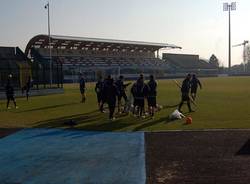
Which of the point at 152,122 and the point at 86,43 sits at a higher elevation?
the point at 86,43

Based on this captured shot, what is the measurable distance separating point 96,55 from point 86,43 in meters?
6.91

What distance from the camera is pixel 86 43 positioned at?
94.9 m

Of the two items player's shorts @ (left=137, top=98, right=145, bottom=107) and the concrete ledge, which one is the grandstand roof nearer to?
the concrete ledge

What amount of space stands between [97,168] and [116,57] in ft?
313

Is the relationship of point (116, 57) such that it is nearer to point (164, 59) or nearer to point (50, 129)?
point (164, 59)

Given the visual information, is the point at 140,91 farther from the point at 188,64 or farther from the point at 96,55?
the point at 188,64

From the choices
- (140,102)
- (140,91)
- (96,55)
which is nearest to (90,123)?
(140,102)

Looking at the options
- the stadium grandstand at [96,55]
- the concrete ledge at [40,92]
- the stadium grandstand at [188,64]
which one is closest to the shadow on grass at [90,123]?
the concrete ledge at [40,92]

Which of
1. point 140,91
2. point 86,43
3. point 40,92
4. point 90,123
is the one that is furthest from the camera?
point 86,43

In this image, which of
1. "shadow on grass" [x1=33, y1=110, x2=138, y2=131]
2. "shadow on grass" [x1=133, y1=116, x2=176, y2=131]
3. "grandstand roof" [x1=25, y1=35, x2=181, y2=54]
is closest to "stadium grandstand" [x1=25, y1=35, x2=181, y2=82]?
"grandstand roof" [x1=25, y1=35, x2=181, y2=54]

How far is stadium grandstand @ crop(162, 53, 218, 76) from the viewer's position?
402 feet

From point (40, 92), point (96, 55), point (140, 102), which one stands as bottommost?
point (40, 92)

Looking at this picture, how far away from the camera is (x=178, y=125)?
57.3 feet

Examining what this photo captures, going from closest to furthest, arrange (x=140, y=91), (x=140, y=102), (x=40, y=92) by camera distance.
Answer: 1. (x=140, y=91)
2. (x=140, y=102)
3. (x=40, y=92)
